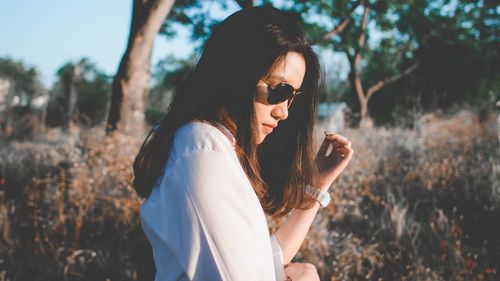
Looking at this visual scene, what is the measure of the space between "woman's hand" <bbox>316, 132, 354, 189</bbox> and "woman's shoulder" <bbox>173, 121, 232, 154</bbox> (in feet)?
2.65

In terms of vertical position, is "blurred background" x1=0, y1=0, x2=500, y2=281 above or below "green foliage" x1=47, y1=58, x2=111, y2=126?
above

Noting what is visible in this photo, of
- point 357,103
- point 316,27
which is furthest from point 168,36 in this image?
point 357,103

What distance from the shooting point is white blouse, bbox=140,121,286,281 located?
2.72 ft

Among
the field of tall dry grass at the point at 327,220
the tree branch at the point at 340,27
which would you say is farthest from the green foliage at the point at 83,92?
the field of tall dry grass at the point at 327,220

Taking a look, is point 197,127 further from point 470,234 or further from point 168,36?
point 168,36

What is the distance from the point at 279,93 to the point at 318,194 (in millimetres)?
607

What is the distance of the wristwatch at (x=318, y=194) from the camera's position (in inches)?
64.4

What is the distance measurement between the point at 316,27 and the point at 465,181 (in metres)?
9.02

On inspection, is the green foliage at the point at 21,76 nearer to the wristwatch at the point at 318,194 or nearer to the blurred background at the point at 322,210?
the blurred background at the point at 322,210

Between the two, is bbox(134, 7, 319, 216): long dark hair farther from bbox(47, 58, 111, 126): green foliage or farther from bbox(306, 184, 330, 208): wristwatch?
bbox(47, 58, 111, 126): green foliage

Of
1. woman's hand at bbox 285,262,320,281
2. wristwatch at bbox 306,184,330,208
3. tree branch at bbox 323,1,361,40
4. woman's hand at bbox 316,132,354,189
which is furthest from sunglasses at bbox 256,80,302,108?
tree branch at bbox 323,1,361,40

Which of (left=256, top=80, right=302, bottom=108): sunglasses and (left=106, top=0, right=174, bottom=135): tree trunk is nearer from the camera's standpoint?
(left=256, top=80, right=302, bottom=108): sunglasses

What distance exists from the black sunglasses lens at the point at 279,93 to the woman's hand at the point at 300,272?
0.69 meters

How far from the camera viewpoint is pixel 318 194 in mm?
1649
